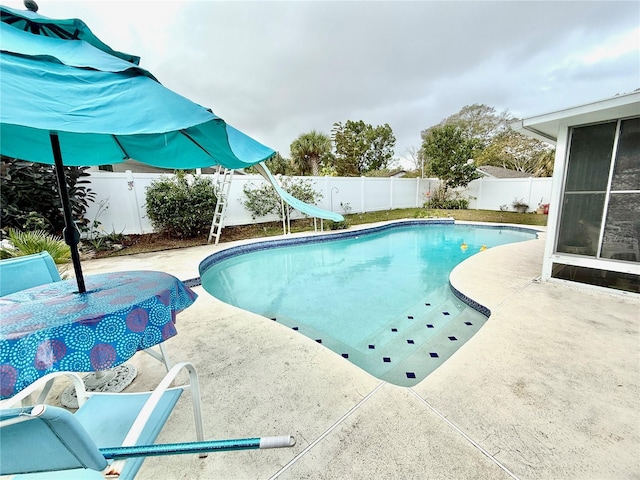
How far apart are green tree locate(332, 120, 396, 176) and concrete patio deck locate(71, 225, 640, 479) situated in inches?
909

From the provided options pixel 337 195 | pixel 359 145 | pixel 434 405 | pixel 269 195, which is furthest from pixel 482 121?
pixel 434 405

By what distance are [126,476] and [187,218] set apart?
301 inches

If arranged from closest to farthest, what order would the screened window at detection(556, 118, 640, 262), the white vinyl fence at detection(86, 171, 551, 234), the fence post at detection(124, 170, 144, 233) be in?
the screened window at detection(556, 118, 640, 262), the white vinyl fence at detection(86, 171, 551, 234), the fence post at detection(124, 170, 144, 233)

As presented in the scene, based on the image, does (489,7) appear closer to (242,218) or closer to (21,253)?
(242,218)

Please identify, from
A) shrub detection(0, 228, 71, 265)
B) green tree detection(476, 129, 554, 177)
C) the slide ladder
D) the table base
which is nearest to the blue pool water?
the slide ladder

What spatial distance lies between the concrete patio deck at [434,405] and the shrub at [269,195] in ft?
23.6

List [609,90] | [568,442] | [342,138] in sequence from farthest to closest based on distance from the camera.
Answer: [342,138] < [609,90] < [568,442]

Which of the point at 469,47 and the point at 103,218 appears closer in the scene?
the point at 103,218

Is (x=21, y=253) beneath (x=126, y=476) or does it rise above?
above

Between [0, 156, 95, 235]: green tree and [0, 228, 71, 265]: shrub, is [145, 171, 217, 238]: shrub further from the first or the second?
[0, 228, 71, 265]: shrub

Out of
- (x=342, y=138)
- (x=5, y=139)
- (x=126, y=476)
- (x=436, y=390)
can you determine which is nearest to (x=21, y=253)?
(x=5, y=139)

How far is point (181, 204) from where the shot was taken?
765 centimetres

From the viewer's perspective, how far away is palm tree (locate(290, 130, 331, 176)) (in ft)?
60.5

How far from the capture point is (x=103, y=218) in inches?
284
